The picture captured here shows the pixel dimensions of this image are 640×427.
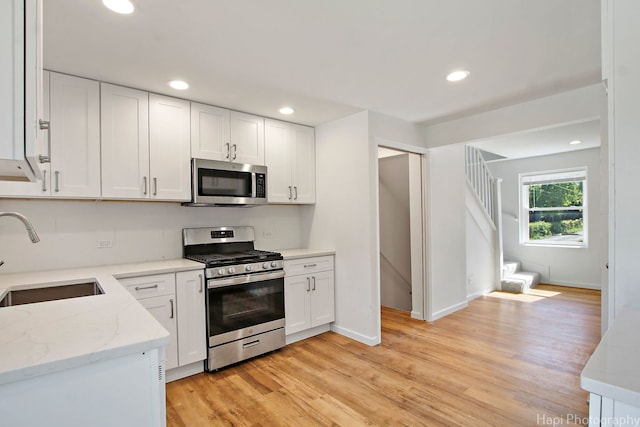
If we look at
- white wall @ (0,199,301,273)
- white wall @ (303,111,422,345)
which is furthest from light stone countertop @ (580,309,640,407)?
white wall @ (0,199,301,273)

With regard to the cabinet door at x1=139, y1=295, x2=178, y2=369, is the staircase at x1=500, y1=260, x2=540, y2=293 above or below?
below

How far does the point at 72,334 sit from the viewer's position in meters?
1.05

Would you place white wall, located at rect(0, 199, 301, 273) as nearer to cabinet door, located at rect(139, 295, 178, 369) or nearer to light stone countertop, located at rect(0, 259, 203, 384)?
cabinet door, located at rect(139, 295, 178, 369)

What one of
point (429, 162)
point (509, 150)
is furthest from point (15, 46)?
point (509, 150)

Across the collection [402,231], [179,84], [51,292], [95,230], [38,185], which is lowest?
[51,292]

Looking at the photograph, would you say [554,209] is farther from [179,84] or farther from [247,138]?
[179,84]

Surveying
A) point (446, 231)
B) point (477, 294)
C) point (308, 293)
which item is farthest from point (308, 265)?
point (477, 294)

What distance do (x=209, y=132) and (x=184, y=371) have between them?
6.75ft

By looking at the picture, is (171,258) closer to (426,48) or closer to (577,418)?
(426,48)

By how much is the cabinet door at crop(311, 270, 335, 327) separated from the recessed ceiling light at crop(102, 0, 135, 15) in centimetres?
261

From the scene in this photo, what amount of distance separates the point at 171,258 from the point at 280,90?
5.94 feet

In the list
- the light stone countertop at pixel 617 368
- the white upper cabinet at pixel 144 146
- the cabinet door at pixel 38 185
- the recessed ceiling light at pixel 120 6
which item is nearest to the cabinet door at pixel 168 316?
the white upper cabinet at pixel 144 146

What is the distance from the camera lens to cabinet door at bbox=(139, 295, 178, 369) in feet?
8.15

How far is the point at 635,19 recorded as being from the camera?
45.1 inches
